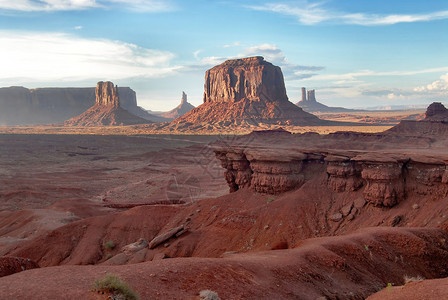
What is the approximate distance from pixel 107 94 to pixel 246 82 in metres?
83.8

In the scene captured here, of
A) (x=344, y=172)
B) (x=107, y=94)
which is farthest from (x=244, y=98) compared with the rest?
(x=344, y=172)

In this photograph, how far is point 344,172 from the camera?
19641 millimetres

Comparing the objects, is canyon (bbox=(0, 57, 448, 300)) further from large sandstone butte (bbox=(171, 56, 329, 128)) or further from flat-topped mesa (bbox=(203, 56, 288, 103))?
flat-topped mesa (bbox=(203, 56, 288, 103))

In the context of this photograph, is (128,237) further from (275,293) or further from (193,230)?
(275,293)

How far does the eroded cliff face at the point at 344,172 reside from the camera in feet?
55.6

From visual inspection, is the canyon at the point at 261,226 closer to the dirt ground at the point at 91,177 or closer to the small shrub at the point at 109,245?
the small shrub at the point at 109,245

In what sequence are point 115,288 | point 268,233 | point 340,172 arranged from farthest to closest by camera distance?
1. point 340,172
2. point 268,233
3. point 115,288

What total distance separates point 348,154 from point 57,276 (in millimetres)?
16620

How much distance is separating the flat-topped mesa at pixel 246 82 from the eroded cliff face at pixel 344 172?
10334 cm

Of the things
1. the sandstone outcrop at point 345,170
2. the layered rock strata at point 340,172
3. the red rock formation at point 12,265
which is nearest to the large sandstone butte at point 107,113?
the layered rock strata at point 340,172

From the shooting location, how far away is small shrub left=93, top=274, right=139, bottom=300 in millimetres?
6633


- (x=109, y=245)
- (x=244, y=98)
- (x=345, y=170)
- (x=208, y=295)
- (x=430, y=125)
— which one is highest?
(x=244, y=98)

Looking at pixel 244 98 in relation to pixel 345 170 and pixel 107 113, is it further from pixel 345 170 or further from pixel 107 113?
pixel 345 170

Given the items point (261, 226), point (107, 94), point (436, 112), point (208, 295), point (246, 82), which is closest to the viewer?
point (208, 295)
